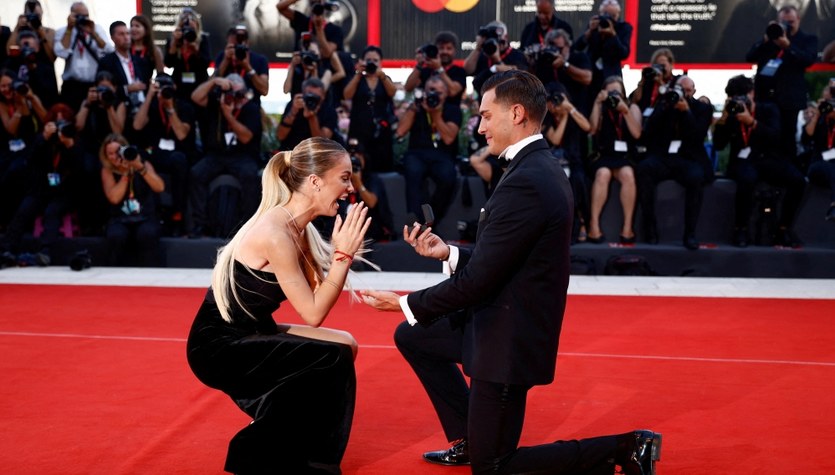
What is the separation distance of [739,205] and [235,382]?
20.4 ft

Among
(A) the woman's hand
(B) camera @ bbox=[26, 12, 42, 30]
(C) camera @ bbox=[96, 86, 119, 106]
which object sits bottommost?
(A) the woman's hand

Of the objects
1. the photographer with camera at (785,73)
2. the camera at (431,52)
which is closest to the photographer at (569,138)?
the camera at (431,52)

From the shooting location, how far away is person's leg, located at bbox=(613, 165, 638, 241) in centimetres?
852

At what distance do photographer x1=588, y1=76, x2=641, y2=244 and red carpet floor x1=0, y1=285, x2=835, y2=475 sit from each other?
6.34 ft

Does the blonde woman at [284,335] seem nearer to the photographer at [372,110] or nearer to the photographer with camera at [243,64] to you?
the photographer at [372,110]

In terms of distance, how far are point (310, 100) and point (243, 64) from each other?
3.57ft

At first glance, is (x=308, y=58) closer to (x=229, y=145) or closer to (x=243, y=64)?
(x=243, y=64)

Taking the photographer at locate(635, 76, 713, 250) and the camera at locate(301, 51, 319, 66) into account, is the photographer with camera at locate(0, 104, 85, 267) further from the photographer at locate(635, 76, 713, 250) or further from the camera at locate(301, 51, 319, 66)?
the photographer at locate(635, 76, 713, 250)

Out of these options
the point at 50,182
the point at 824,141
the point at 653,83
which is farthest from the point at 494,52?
the point at 50,182

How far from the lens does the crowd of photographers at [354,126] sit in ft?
27.9

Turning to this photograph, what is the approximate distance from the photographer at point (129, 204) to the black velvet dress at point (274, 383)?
5213 millimetres

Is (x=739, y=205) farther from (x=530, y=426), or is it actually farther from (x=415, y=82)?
(x=530, y=426)

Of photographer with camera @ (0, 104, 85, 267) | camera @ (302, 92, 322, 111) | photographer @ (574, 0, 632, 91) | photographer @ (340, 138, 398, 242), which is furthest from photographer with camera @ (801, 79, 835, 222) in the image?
photographer with camera @ (0, 104, 85, 267)

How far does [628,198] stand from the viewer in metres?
8.52
